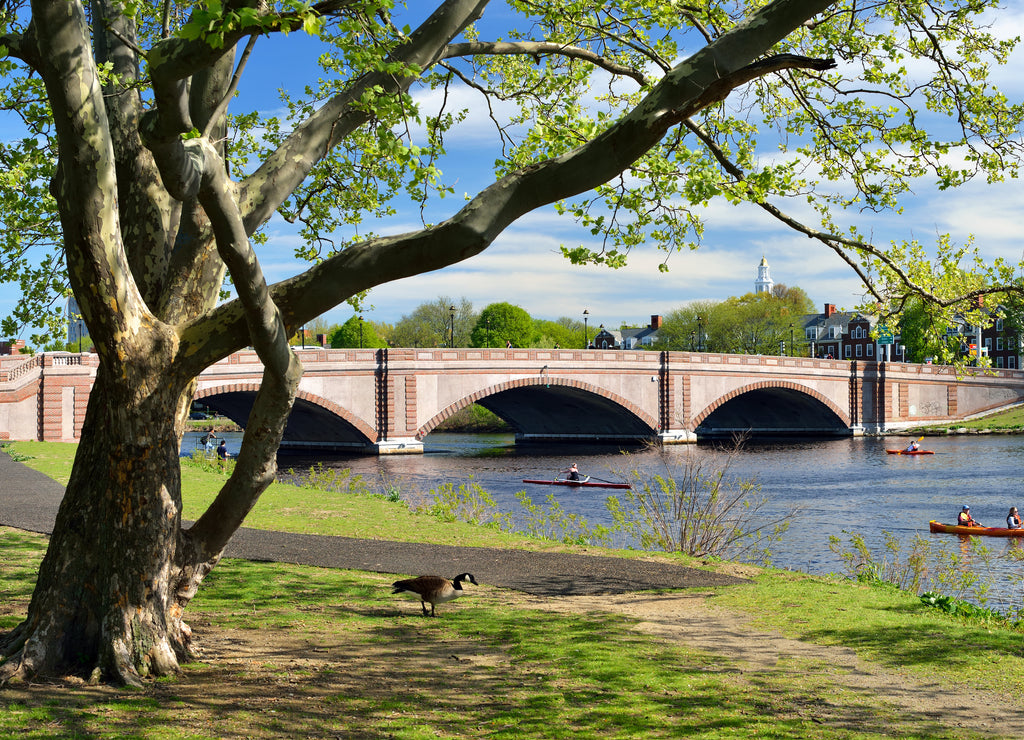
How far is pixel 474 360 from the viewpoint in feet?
165

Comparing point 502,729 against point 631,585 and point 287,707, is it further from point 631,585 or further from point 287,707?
point 631,585

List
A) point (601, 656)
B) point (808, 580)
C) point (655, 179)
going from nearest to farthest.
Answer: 1. point (601, 656)
2. point (655, 179)
3. point (808, 580)

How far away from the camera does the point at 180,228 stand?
7855 mm

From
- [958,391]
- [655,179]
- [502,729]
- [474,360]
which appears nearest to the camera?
[502,729]

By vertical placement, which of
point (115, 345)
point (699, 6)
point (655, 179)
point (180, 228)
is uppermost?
point (699, 6)

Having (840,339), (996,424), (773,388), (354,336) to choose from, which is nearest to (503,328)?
(354,336)

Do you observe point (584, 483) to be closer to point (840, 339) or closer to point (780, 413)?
point (780, 413)

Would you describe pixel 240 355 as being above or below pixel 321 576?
above

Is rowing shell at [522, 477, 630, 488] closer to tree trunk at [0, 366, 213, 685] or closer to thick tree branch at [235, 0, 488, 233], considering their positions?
thick tree branch at [235, 0, 488, 233]

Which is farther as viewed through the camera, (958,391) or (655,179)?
(958,391)

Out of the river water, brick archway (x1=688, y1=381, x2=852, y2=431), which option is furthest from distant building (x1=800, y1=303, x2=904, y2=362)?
the river water

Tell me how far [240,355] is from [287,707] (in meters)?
38.9

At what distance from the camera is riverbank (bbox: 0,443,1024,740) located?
19.8 ft

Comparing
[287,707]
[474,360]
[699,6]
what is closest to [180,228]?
[287,707]
